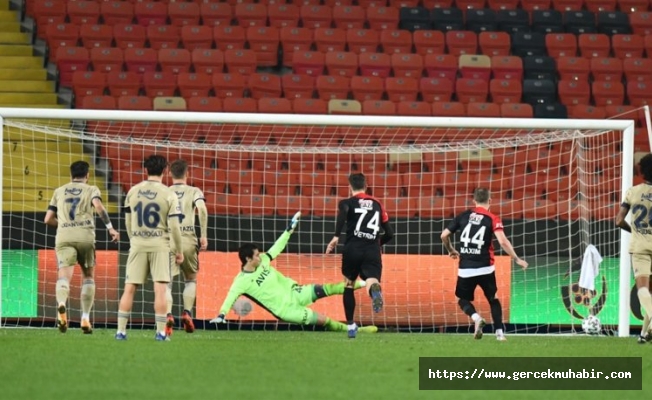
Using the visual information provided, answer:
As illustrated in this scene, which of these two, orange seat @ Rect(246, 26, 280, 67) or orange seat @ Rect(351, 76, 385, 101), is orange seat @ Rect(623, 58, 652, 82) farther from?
orange seat @ Rect(246, 26, 280, 67)

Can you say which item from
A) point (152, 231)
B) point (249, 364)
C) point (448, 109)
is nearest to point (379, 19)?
point (448, 109)

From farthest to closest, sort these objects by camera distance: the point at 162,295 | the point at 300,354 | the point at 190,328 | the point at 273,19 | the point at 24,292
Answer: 1. the point at 273,19
2. the point at 24,292
3. the point at 190,328
4. the point at 162,295
5. the point at 300,354

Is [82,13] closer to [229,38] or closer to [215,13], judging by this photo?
[215,13]

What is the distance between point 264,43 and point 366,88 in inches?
78.2

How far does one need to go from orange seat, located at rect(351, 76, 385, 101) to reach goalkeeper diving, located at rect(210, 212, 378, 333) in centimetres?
594

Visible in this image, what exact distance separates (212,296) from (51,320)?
6.16 ft

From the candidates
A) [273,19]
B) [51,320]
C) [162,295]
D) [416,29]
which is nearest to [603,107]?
[416,29]

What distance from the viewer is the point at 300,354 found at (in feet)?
31.9

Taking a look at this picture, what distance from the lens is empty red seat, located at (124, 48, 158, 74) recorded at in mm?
19562

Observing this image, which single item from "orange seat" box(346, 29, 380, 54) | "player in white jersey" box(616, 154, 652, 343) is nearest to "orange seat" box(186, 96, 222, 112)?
"orange seat" box(346, 29, 380, 54)

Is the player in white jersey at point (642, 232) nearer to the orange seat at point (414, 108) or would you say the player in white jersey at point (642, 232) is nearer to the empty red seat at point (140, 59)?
the orange seat at point (414, 108)

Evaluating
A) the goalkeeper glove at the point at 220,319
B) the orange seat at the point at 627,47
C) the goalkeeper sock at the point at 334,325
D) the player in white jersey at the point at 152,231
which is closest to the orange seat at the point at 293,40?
the orange seat at the point at 627,47

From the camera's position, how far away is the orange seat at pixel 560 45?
21328 millimetres

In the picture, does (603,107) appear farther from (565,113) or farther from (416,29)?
(416,29)
